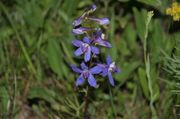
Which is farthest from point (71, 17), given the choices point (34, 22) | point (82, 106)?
point (82, 106)

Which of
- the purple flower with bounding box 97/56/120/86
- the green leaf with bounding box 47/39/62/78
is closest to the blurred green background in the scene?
the green leaf with bounding box 47/39/62/78

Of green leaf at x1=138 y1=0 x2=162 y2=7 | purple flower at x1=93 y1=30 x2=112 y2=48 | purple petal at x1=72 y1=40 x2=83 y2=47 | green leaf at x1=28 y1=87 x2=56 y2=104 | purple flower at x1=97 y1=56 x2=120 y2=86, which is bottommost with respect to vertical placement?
green leaf at x1=28 y1=87 x2=56 y2=104

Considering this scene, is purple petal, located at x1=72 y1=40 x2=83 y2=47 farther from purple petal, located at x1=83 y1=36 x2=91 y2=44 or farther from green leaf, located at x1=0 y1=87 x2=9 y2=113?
green leaf, located at x1=0 y1=87 x2=9 y2=113

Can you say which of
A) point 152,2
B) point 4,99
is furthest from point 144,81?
point 4,99

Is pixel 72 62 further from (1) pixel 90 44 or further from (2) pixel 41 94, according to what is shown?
(1) pixel 90 44

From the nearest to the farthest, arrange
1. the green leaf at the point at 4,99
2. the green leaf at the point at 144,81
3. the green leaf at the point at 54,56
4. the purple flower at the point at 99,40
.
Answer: the purple flower at the point at 99,40
the green leaf at the point at 4,99
the green leaf at the point at 144,81
the green leaf at the point at 54,56

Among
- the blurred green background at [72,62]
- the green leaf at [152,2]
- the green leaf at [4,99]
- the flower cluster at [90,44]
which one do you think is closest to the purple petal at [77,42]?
the flower cluster at [90,44]

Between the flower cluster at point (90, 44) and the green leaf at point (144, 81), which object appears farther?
the green leaf at point (144, 81)

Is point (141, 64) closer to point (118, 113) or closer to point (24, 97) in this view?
point (118, 113)

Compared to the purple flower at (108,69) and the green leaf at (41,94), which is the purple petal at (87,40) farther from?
the green leaf at (41,94)
